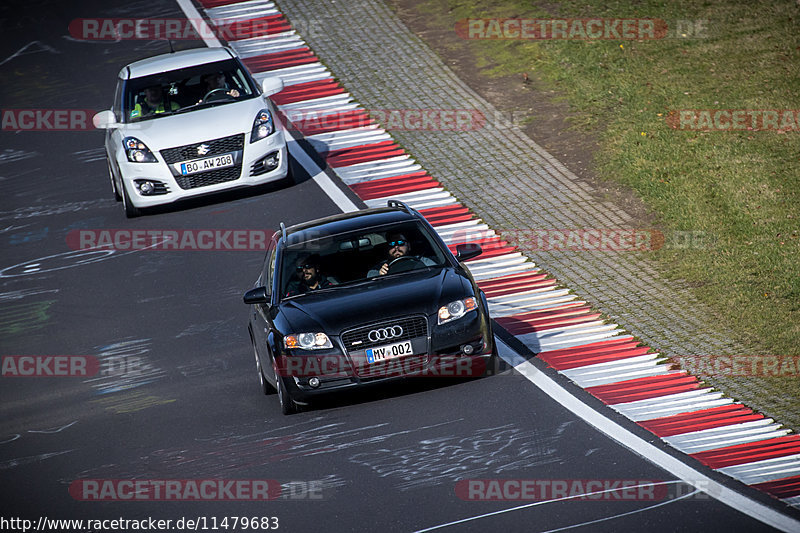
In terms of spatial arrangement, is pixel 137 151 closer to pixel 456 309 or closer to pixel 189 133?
pixel 189 133

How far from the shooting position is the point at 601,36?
22.5 metres

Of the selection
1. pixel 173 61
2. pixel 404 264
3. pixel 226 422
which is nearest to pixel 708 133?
pixel 173 61

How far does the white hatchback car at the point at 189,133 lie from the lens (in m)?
16.6

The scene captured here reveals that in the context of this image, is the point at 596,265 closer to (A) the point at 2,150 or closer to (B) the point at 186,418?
(B) the point at 186,418

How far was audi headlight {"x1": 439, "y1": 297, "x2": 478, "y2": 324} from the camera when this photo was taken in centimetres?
1021

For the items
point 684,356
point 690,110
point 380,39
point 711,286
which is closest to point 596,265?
point 711,286

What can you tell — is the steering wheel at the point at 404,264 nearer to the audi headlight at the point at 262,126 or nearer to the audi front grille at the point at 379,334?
the audi front grille at the point at 379,334

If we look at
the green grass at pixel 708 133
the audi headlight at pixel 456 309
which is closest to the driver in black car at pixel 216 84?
the green grass at pixel 708 133

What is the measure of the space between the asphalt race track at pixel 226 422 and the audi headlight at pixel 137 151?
1048 millimetres

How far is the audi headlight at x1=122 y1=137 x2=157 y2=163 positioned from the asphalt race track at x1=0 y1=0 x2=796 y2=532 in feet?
3.44

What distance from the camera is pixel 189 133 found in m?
16.5

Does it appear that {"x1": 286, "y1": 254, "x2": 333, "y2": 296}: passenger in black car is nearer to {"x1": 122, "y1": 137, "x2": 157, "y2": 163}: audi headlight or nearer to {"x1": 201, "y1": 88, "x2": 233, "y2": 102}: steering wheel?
{"x1": 122, "y1": 137, "x2": 157, "y2": 163}: audi headlight

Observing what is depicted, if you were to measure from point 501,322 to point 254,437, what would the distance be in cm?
351

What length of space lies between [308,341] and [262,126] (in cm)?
733
